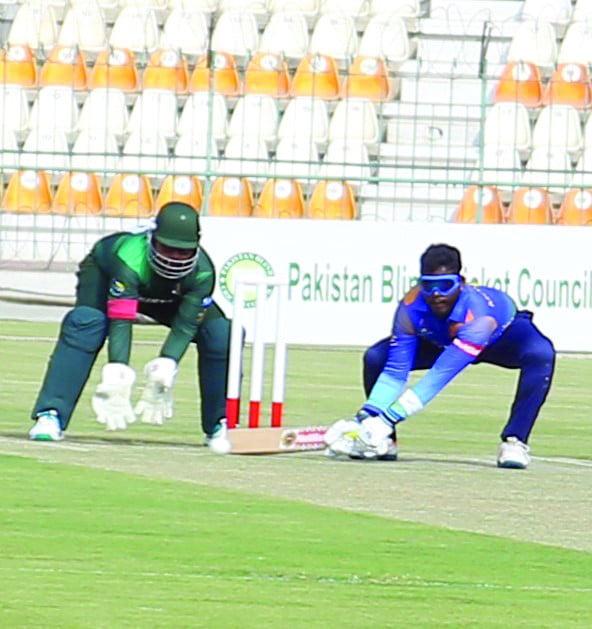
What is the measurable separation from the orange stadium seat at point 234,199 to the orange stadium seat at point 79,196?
1.67 meters

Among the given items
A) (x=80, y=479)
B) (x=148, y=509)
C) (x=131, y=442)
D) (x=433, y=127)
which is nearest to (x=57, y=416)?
(x=131, y=442)

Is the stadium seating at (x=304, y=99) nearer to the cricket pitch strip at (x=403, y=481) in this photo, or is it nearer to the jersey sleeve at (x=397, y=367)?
the cricket pitch strip at (x=403, y=481)

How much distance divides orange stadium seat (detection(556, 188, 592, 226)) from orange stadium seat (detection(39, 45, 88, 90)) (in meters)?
7.89

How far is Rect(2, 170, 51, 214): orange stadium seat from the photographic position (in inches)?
1079

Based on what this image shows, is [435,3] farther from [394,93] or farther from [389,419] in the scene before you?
[389,419]

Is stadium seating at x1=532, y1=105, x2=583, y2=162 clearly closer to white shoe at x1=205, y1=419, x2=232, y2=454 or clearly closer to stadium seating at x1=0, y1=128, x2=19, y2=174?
stadium seating at x1=0, y1=128, x2=19, y2=174

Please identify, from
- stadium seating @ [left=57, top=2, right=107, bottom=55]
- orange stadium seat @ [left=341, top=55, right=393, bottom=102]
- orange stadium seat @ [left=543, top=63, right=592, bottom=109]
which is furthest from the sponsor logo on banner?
stadium seating @ [left=57, top=2, right=107, bottom=55]

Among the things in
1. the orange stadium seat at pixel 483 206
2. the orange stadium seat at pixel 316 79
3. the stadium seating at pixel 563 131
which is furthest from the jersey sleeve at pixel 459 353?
the orange stadium seat at pixel 316 79

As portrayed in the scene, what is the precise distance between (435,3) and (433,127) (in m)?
3.29

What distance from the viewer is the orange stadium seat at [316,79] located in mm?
29188

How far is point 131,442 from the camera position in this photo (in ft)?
42.0

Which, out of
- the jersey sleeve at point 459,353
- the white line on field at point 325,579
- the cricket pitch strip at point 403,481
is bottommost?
the white line on field at point 325,579

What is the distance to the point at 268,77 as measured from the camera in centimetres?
2920

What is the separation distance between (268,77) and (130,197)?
3.20 meters
